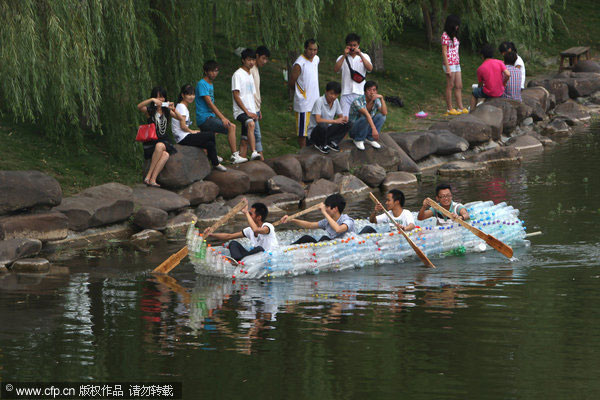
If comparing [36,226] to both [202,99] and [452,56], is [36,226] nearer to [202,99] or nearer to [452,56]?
[202,99]

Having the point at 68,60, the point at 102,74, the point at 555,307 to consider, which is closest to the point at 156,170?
the point at 102,74

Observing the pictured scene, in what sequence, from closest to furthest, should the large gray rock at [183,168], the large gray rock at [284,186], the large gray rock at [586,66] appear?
the large gray rock at [183,168]
the large gray rock at [284,186]
the large gray rock at [586,66]

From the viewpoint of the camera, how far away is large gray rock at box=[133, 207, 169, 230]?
16.4 meters

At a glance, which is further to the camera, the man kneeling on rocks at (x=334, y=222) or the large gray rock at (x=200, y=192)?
the large gray rock at (x=200, y=192)

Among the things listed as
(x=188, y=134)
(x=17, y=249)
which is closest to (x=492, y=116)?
(x=188, y=134)

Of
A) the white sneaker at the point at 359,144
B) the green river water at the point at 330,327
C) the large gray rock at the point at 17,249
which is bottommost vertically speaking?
the green river water at the point at 330,327

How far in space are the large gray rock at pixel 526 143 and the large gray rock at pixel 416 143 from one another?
2993mm

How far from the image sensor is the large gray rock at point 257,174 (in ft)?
61.7

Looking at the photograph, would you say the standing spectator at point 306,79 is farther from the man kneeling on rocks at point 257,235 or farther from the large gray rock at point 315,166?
the man kneeling on rocks at point 257,235

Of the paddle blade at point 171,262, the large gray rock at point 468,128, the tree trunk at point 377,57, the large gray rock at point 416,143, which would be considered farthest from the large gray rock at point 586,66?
the paddle blade at point 171,262

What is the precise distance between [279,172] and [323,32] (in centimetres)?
534

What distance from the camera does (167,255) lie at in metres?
14.9

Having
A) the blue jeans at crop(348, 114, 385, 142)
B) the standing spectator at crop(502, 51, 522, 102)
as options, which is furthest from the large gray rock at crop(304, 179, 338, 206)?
the standing spectator at crop(502, 51, 522, 102)

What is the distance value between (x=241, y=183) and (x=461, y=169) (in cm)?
546
